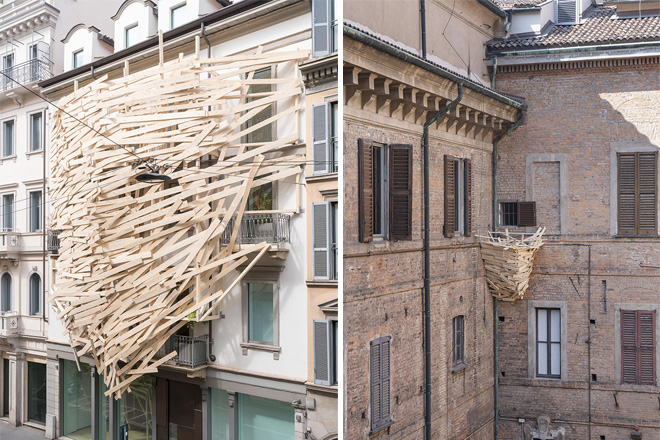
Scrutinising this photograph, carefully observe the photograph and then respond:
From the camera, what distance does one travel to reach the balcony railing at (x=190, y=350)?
5.48ft

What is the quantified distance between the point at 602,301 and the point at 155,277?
70.0 inches

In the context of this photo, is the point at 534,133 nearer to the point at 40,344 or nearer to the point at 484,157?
the point at 484,157

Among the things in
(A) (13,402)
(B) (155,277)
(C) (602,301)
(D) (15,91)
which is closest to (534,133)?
(C) (602,301)

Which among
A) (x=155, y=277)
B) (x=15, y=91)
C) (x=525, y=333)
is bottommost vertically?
(x=525, y=333)

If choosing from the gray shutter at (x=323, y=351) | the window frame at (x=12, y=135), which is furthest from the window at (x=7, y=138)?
the gray shutter at (x=323, y=351)

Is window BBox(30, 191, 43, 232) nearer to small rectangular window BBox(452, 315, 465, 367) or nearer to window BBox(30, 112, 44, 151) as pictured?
window BBox(30, 112, 44, 151)

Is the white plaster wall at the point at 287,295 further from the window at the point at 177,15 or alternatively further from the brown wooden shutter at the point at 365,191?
the window at the point at 177,15

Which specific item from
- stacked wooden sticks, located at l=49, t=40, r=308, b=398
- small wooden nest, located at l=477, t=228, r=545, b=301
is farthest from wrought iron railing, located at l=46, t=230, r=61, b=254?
small wooden nest, located at l=477, t=228, r=545, b=301

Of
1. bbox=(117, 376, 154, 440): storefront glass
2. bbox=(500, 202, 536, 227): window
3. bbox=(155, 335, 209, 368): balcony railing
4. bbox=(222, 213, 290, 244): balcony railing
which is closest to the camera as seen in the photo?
bbox=(222, 213, 290, 244): balcony railing

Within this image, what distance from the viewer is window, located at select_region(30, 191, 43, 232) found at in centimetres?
188

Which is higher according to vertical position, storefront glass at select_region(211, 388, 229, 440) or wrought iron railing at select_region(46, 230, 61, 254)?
wrought iron railing at select_region(46, 230, 61, 254)

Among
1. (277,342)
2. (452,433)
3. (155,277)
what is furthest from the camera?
(452,433)

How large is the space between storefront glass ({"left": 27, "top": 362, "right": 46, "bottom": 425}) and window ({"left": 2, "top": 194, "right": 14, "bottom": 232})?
1.71 ft

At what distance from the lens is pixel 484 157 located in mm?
2252
